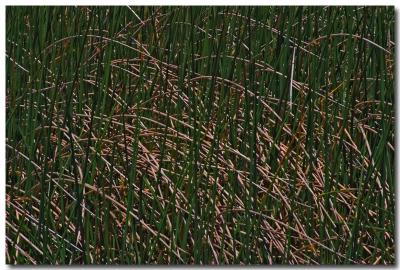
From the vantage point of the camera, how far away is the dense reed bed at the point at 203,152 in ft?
7.04

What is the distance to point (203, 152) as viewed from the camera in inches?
84.7

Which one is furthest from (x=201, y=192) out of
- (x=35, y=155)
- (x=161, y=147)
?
(x=35, y=155)

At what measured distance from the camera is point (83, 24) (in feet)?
7.25

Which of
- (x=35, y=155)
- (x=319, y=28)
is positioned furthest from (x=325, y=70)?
(x=35, y=155)

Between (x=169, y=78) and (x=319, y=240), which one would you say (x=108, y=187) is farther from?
(x=319, y=240)

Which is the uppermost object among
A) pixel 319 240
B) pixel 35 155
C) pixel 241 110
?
pixel 241 110

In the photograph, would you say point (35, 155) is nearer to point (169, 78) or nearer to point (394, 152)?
point (169, 78)

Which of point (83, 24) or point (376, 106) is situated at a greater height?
point (83, 24)

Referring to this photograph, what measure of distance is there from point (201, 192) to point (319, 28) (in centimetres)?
64

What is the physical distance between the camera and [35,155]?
7.08 feet

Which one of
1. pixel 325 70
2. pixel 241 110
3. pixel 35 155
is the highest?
pixel 325 70

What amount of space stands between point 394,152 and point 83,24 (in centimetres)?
105

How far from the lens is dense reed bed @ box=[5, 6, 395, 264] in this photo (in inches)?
84.4

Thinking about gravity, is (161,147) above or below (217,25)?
below
